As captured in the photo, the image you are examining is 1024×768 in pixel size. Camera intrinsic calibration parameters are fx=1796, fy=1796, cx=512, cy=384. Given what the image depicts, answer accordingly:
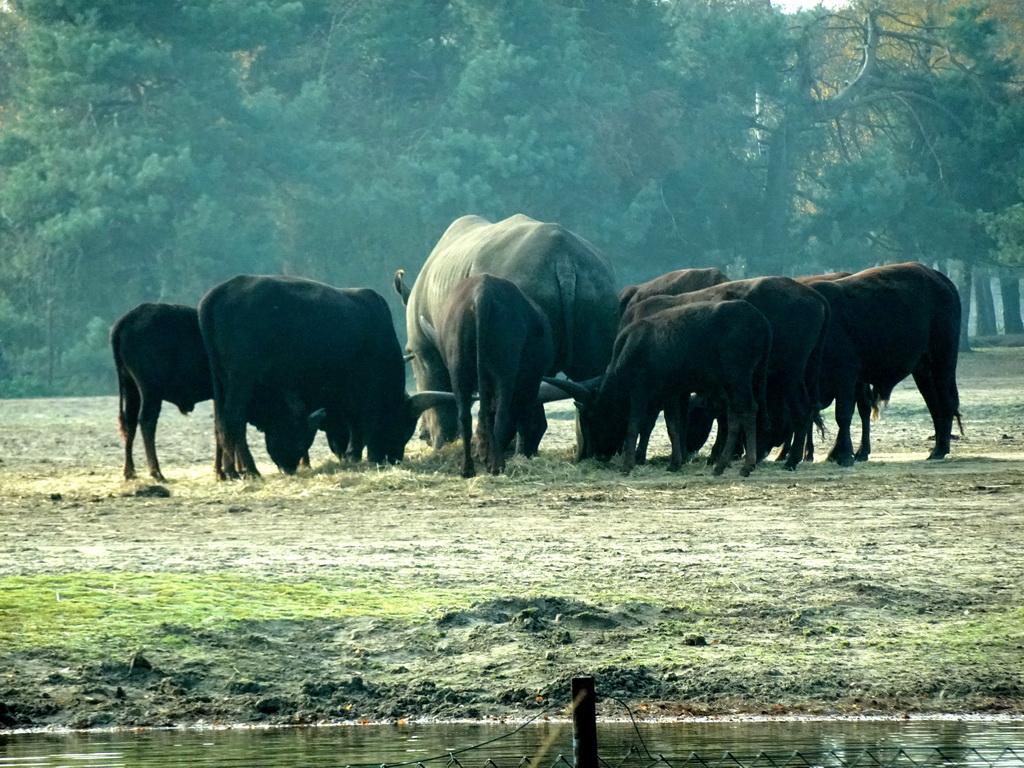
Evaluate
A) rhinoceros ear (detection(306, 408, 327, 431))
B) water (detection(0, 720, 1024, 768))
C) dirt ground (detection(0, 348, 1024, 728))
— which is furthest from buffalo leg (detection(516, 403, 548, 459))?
water (detection(0, 720, 1024, 768))

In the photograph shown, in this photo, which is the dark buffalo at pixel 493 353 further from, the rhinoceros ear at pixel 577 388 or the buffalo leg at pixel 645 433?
the buffalo leg at pixel 645 433

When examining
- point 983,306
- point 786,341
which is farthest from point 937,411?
point 983,306

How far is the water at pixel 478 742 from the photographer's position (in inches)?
271

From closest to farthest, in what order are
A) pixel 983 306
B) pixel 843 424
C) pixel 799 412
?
pixel 799 412 → pixel 843 424 → pixel 983 306

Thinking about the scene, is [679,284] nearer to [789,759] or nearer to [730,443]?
[730,443]

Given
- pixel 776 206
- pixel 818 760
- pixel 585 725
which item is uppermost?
pixel 776 206

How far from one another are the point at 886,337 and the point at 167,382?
6914mm

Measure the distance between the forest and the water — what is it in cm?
3409

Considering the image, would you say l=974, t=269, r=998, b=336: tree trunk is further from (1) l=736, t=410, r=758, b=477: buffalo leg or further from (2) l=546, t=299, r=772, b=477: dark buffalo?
(1) l=736, t=410, r=758, b=477: buffalo leg

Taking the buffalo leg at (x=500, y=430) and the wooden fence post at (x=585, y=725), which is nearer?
the wooden fence post at (x=585, y=725)

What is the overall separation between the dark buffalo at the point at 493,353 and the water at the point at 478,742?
850cm

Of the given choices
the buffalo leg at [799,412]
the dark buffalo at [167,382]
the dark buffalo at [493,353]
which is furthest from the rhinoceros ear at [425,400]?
the buffalo leg at [799,412]

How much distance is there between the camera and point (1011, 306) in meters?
54.0

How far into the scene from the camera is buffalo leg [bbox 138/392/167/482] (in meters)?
16.8
